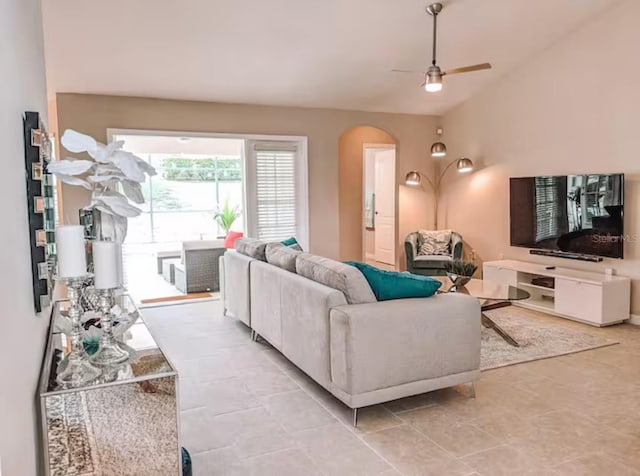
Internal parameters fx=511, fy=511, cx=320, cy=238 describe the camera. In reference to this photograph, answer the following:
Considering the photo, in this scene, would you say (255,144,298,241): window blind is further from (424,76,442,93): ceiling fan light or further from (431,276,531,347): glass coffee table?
(424,76,442,93): ceiling fan light

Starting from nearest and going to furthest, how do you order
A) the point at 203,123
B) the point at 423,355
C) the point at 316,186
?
the point at 423,355
the point at 203,123
the point at 316,186

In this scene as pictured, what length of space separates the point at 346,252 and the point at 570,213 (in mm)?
3325

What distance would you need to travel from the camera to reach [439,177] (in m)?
8.12

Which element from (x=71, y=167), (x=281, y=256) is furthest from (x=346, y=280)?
(x=71, y=167)

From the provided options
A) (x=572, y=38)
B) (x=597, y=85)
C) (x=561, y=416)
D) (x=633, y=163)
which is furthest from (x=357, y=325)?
(x=572, y=38)

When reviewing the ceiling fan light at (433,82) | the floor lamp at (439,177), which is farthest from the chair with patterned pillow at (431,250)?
the ceiling fan light at (433,82)

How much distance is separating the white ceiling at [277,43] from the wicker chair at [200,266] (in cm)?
199

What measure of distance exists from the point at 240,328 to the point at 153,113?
279cm

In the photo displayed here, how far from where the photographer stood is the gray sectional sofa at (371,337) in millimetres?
3027

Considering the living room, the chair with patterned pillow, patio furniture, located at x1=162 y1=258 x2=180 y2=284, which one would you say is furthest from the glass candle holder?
patio furniture, located at x1=162 y1=258 x2=180 y2=284

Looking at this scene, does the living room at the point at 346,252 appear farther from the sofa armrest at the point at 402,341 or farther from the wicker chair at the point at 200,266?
the wicker chair at the point at 200,266

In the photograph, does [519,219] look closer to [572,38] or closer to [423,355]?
[572,38]

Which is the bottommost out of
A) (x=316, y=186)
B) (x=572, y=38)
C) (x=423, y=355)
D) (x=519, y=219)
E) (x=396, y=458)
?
(x=396, y=458)

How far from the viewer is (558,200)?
601 cm
